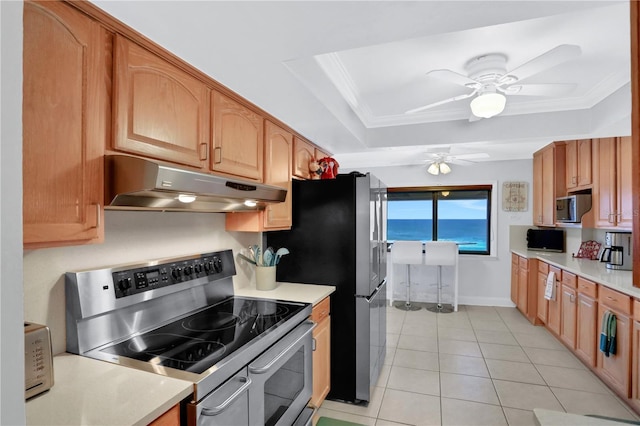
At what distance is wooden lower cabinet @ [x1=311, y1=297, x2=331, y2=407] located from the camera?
2.21 meters

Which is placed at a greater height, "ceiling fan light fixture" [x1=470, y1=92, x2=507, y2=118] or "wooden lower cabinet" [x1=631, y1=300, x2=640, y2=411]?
"ceiling fan light fixture" [x1=470, y1=92, x2=507, y2=118]

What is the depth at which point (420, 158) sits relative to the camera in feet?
15.4

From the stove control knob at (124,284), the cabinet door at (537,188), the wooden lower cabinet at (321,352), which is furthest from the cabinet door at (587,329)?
the stove control knob at (124,284)

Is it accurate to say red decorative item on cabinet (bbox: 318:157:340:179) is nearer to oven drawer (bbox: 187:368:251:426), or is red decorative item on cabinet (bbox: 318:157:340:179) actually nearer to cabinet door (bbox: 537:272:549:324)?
oven drawer (bbox: 187:368:251:426)

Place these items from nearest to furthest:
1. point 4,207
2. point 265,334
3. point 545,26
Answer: point 4,207, point 265,334, point 545,26

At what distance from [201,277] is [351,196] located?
1.18 m

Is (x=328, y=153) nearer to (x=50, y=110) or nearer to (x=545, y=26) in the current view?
(x=545, y=26)

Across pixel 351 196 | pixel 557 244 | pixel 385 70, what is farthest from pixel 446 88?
pixel 557 244

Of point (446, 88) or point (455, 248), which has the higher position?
point (446, 88)

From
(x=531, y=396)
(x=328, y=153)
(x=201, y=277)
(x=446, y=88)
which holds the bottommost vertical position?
(x=531, y=396)

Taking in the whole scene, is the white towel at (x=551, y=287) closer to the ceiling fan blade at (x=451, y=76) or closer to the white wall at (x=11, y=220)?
the ceiling fan blade at (x=451, y=76)

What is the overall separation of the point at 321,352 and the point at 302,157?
1.58 metres

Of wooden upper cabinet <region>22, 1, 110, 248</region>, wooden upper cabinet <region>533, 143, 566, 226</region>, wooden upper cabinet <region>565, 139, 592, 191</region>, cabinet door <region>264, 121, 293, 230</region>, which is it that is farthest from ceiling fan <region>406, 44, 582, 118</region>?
wooden upper cabinet <region>533, 143, 566, 226</region>

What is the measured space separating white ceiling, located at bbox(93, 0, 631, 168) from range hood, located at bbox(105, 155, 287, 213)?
526mm
